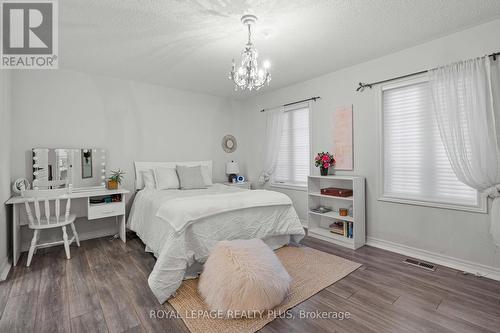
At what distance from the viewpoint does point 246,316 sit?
183cm

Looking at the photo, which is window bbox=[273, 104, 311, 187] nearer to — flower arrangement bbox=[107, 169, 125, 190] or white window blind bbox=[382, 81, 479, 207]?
white window blind bbox=[382, 81, 479, 207]

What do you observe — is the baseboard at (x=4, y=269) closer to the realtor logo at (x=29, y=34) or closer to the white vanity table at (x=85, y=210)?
the white vanity table at (x=85, y=210)

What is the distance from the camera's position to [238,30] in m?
2.52

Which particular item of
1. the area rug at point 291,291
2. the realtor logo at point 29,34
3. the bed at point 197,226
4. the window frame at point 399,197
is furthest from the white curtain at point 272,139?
the realtor logo at point 29,34

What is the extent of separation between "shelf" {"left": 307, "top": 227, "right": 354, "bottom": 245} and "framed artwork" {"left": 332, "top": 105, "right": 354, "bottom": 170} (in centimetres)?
99

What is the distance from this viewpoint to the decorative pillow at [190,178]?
3926 mm

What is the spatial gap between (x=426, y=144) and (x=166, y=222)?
314 cm

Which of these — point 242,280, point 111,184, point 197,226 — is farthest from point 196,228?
point 111,184

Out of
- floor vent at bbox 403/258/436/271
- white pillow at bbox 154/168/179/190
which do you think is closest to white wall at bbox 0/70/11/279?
white pillow at bbox 154/168/179/190

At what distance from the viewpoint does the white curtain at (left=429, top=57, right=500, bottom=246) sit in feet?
7.76

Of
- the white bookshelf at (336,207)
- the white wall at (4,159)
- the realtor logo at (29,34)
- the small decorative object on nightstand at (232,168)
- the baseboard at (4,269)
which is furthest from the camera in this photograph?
the small decorative object on nightstand at (232,168)

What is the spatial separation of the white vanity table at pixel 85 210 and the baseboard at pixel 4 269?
0.06m

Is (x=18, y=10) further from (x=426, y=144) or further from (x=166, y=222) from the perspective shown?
(x=426, y=144)

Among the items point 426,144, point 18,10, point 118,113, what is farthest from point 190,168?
point 426,144
